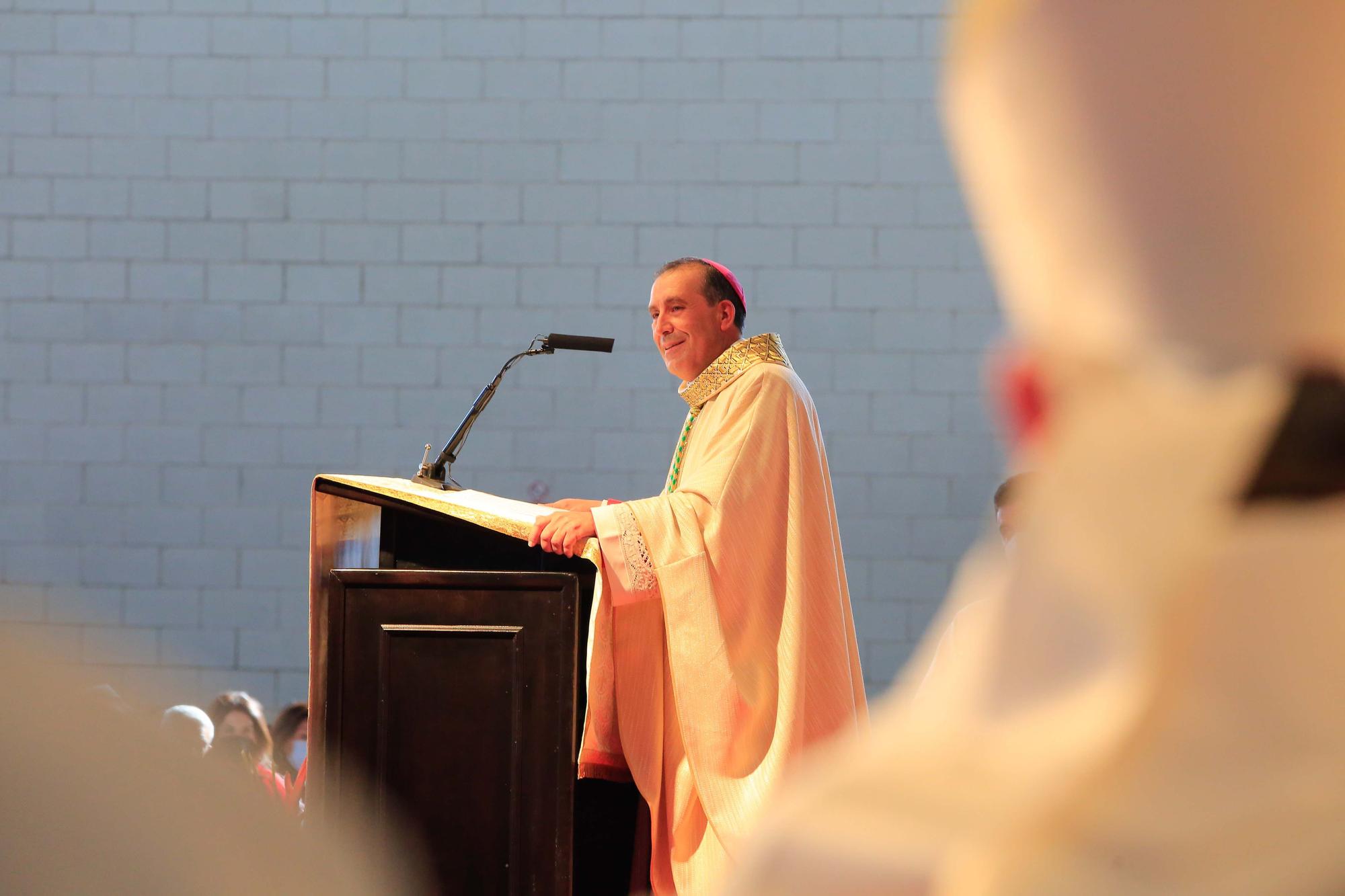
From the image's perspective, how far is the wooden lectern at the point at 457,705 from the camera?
292 centimetres

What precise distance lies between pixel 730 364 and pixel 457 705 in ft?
3.55

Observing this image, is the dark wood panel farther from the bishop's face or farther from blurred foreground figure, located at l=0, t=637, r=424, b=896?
blurred foreground figure, located at l=0, t=637, r=424, b=896

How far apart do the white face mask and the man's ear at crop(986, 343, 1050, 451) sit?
16.2 feet

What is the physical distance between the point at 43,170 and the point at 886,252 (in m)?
3.81

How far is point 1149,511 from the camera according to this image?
2.01 feet

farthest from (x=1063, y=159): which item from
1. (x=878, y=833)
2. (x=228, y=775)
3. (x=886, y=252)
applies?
(x=886, y=252)

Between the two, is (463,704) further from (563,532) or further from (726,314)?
(726,314)

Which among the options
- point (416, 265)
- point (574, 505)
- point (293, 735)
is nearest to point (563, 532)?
point (574, 505)

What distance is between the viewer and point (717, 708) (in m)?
3.17

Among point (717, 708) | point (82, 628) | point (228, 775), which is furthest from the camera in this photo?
point (82, 628)

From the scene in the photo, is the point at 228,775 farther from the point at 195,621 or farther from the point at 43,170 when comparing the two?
the point at 43,170

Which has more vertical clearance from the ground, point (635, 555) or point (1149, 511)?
point (1149, 511)

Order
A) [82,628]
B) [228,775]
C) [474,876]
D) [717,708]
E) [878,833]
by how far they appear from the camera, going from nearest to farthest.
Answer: [228,775] < [878,833] < [474,876] < [717,708] < [82,628]

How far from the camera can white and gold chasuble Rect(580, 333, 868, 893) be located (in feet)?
10.3
